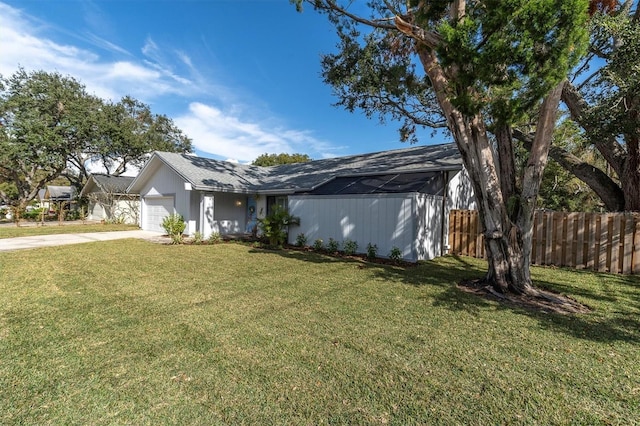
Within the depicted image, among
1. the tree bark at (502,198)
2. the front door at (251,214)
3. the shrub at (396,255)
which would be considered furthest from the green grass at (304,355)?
the front door at (251,214)

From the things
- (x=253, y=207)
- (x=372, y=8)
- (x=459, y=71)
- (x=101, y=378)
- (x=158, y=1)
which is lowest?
(x=101, y=378)

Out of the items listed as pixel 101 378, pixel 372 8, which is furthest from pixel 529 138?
pixel 101 378

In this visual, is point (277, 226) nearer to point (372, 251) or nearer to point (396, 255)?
point (372, 251)

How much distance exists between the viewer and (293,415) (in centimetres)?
242

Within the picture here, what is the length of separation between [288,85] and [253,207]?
24.0 ft

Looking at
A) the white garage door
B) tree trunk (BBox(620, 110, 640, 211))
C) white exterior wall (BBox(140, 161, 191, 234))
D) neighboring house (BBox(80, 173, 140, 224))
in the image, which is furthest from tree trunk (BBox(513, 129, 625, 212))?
neighboring house (BBox(80, 173, 140, 224))

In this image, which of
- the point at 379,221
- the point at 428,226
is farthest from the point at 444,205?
the point at 379,221

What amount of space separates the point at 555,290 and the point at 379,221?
5193 millimetres

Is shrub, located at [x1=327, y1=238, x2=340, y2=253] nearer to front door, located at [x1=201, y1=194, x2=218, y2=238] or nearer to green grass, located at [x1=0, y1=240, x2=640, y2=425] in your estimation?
green grass, located at [x1=0, y1=240, x2=640, y2=425]

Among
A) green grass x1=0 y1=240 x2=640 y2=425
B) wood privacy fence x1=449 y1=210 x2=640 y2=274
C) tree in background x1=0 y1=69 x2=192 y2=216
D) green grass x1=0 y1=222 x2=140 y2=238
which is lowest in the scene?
green grass x1=0 y1=240 x2=640 y2=425

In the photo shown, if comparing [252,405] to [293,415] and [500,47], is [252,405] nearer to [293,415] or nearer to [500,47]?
[293,415]

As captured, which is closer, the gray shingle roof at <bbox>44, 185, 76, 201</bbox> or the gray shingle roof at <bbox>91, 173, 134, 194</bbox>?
the gray shingle roof at <bbox>91, 173, 134, 194</bbox>

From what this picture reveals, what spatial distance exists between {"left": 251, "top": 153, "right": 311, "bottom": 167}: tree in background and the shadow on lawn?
33967 mm

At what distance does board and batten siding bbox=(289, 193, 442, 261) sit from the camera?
955 cm
